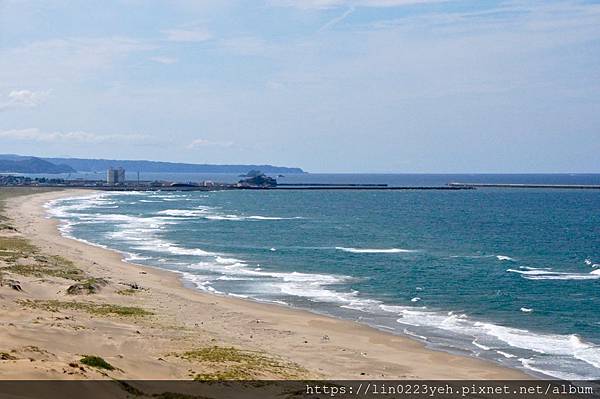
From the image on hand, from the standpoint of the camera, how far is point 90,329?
29031 mm

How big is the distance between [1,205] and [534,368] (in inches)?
4458

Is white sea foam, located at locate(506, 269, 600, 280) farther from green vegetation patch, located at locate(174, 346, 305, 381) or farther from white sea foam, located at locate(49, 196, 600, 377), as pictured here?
green vegetation patch, located at locate(174, 346, 305, 381)

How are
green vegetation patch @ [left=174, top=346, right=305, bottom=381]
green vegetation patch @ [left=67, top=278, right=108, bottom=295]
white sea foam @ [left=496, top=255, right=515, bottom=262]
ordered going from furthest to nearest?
white sea foam @ [left=496, top=255, right=515, bottom=262]
green vegetation patch @ [left=67, top=278, right=108, bottom=295]
green vegetation patch @ [left=174, top=346, right=305, bottom=381]

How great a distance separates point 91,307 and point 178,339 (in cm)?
752

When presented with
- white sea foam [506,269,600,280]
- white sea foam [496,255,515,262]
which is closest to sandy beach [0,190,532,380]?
white sea foam [506,269,600,280]

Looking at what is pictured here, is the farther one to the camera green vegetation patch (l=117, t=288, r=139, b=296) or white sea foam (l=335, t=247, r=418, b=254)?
white sea foam (l=335, t=247, r=418, b=254)

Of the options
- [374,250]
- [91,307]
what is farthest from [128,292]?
[374,250]

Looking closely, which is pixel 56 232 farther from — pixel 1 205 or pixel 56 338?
pixel 56 338

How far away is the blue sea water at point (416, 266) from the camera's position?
35.9 metres

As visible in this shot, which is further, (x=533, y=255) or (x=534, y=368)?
(x=533, y=255)

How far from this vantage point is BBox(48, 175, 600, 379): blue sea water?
3594cm

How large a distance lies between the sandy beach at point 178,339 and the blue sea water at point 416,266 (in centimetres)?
249

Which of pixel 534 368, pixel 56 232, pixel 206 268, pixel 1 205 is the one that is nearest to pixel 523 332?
pixel 534 368

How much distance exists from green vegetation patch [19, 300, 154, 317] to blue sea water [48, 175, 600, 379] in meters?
10.1
